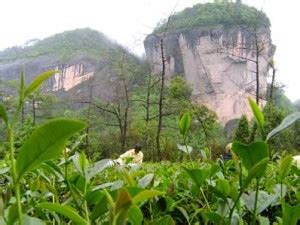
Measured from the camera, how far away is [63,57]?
3938cm

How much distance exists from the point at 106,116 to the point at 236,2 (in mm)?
16089

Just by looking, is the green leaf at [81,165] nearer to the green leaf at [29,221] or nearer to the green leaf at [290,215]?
the green leaf at [29,221]

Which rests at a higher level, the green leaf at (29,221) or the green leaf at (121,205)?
the green leaf at (121,205)

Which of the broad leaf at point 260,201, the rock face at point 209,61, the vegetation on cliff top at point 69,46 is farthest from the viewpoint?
the vegetation on cliff top at point 69,46

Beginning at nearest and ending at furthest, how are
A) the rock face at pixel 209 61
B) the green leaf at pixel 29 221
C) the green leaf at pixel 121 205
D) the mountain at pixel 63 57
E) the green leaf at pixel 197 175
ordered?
the green leaf at pixel 121 205
the green leaf at pixel 29 221
the green leaf at pixel 197 175
the rock face at pixel 209 61
the mountain at pixel 63 57

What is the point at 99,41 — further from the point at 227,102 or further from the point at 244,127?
the point at 244,127

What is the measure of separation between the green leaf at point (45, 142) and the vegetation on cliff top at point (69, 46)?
3871 centimetres

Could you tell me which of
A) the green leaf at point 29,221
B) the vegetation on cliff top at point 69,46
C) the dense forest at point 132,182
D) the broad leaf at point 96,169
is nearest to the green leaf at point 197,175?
the dense forest at point 132,182

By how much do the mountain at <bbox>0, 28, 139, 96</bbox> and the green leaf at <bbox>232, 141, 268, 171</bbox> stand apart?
105 ft

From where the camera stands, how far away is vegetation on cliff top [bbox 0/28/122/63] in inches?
1593

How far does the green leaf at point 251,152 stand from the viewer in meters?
0.40

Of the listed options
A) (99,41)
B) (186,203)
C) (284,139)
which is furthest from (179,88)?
(99,41)

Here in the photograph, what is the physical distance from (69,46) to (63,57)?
3920mm

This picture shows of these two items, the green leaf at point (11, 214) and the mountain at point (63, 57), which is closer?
the green leaf at point (11, 214)
